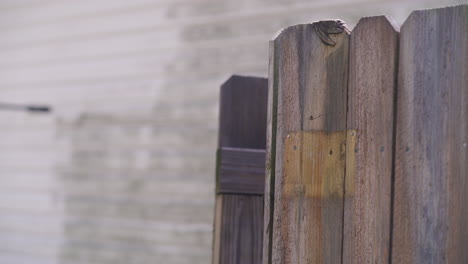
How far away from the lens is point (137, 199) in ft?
16.5

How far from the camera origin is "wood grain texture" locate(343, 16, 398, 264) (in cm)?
125

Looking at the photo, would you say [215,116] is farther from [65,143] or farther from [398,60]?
[398,60]

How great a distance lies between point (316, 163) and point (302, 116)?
10 cm

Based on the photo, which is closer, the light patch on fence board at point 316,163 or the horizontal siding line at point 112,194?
the light patch on fence board at point 316,163

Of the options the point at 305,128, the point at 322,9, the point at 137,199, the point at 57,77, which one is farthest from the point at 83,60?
the point at 305,128

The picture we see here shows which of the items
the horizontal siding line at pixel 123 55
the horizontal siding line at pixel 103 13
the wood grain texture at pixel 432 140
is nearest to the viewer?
the wood grain texture at pixel 432 140

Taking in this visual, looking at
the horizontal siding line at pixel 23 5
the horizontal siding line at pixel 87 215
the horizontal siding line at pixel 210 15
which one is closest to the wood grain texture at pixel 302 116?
the horizontal siding line at pixel 210 15

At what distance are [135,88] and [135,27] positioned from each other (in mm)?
450

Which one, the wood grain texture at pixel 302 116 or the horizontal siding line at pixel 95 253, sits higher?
the wood grain texture at pixel 302 116

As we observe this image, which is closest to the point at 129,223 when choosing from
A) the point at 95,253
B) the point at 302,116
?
the point at 95,253

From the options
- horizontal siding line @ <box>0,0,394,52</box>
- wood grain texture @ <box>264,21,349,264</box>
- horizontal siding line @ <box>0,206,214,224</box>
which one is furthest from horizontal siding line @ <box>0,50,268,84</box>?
wood grain texture @ <box>264,21,349,264</box>

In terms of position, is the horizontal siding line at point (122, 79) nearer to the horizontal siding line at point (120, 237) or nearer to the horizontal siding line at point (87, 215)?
the horizontal siding line at point (87, 215)

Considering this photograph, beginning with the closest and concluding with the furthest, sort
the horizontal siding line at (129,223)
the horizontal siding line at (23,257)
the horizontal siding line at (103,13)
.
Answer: the horizontal siding line at (129,223), the horizontal siding line at (103,13), the horizontal siding line at (23,257)

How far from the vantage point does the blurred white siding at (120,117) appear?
4.60 meters
